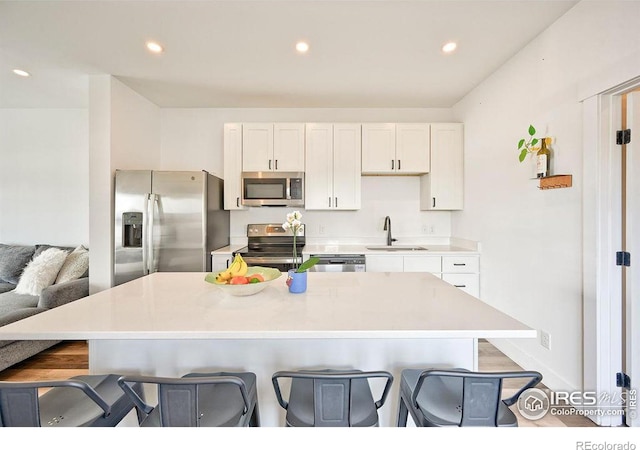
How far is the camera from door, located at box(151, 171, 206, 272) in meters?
2.86

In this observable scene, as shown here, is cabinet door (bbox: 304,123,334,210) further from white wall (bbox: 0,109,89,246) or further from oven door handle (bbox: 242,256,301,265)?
white wall (bbox: 0,109,89,246)

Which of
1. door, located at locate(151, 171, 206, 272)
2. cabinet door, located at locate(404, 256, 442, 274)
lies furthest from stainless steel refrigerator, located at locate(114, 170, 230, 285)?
cabinet door, located at locate(404, 256, 442, 274)

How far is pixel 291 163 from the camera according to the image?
345cm

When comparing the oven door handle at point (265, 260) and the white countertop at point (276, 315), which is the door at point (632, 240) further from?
the oven door handle at point (265, 260)

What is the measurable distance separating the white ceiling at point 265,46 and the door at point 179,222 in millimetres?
1071

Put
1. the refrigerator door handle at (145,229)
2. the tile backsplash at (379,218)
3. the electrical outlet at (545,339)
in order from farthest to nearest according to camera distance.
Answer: the tile backsplash at (379,218)
the refrigerator door handle at (145,229)
the electrical outlet at (545,339)

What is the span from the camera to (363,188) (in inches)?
150

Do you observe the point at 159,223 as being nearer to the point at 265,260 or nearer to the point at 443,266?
the point at 265,260

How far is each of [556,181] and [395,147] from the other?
1736mm

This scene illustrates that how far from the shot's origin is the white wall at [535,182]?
1.80 metres

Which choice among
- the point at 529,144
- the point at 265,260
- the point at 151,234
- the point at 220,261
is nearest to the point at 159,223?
the point at 151,234

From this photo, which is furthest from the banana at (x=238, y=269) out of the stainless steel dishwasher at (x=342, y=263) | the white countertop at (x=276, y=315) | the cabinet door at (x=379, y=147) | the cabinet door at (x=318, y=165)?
the cabinet door at (x=379, y=147)

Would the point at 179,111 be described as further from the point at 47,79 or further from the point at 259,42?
the point at 259,42

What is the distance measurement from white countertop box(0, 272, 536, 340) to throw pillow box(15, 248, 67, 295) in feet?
7.48
